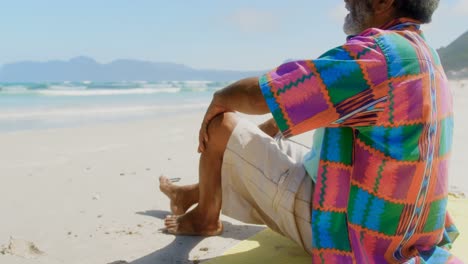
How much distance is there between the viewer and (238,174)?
2.25 m

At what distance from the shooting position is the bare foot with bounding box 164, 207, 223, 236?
8.35 feet

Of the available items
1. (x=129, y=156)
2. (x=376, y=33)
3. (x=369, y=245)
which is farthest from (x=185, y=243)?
(x=129, y=156)

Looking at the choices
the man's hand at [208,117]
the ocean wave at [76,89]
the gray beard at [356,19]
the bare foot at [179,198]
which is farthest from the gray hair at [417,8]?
the ocean wave at [76,89]

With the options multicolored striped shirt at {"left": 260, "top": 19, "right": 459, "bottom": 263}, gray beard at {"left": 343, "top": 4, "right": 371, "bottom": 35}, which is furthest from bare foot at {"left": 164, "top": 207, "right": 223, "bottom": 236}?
gray beard at {"left": 343, "top": 4, "right": 371, "bottom": 35}

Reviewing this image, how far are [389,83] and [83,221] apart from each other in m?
2.18

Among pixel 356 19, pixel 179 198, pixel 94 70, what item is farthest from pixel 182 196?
pixel 94 70

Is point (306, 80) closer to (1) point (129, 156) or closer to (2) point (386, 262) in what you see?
(2) point (386, 262)

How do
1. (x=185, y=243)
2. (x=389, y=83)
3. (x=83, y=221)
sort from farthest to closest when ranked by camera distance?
(x=83, y=221)
(x=185, y=243)
(x=389, y=83)

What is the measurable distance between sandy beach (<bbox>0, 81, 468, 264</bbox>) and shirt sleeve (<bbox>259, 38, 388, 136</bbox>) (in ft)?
3.56

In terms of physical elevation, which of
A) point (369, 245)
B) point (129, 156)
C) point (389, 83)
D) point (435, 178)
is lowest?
point (129, 156)

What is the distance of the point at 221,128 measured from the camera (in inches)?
85.0

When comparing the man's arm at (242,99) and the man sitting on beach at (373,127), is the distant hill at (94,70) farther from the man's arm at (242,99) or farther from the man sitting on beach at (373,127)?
the man sitting on beach at (373,127)

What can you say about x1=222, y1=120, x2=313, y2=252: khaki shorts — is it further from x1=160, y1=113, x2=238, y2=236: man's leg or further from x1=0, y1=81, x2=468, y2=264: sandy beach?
x1=0, y1=81, x2=468, y2=264: sandy beach

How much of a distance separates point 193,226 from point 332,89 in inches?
52.0
